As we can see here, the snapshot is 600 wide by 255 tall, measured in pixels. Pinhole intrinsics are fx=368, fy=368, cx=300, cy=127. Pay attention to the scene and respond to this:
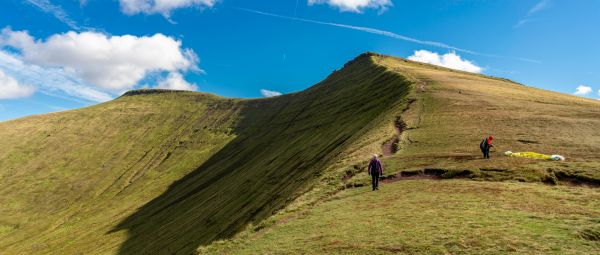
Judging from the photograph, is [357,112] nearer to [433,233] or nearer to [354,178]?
[354,178]

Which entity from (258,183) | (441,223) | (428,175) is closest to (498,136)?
(428,175)

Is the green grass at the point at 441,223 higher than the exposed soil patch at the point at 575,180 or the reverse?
the reverse

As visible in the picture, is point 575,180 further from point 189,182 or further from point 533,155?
point 189,182

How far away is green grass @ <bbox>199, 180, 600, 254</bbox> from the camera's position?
65.3ft

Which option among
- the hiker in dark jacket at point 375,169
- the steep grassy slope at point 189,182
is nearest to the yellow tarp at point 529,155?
the hiker in dark jacket at point 375,169

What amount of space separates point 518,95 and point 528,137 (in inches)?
1729

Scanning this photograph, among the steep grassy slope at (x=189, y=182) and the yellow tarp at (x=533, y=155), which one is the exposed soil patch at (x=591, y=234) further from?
the steep grassy slope at (x=189, y=182)

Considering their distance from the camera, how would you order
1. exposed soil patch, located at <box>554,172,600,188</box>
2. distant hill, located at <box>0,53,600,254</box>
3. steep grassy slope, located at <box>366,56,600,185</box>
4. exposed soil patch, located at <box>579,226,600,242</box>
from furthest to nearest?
distant hill, located at <box>0,53,600,254</box> < steep grassy slope, located at <box>366,56,600,185</box> < exposed soil patch, located at <box>554,172,600,188</box> < exposed soil patch, located at <box>579,226,600,242</box>

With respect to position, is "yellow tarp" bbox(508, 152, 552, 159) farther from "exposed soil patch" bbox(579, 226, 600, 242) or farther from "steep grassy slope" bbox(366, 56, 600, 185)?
"exposed soil patch" bbox(579, 226, 600, 242)

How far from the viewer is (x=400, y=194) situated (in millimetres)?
32375

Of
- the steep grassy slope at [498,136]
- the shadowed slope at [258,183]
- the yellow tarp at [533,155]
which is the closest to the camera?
the steep grassy slope at [498,136]

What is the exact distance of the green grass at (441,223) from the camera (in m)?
19.9

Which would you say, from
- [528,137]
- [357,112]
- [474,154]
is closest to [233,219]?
[474,154]

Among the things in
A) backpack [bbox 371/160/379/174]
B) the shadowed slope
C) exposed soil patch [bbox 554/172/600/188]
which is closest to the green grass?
backpack [bbox 371/160/379/174]
